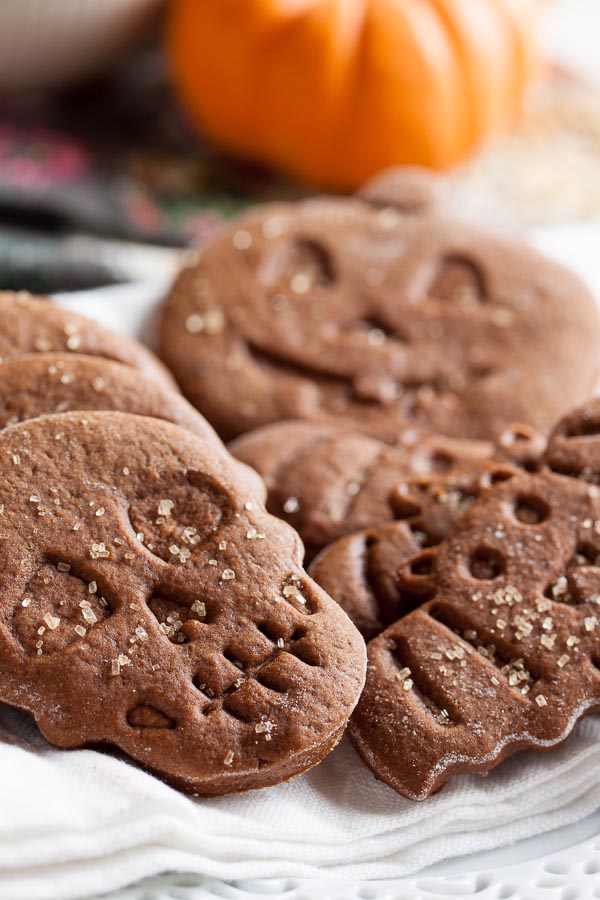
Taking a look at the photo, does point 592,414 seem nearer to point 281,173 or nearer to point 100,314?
point 100,314

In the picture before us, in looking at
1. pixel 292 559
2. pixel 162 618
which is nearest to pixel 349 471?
pixel 292 559

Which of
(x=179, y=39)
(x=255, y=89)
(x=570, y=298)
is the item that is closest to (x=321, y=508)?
(x=570, y=298)

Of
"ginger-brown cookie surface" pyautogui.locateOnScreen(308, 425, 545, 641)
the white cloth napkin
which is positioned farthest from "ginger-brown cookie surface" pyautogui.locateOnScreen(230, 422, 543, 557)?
the white cloth napkin

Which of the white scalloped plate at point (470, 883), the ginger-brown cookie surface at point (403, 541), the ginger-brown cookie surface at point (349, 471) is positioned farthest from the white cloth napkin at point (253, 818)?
the ginger-brown cookie surface at point (349, 471)

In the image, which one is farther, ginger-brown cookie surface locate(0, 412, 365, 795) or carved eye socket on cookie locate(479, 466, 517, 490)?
carved eye socket on cookie locate(479, 466, 517, 490)

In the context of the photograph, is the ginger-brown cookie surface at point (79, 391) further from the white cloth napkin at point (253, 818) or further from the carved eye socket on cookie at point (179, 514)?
the white cloth napkin at point (253, 818)

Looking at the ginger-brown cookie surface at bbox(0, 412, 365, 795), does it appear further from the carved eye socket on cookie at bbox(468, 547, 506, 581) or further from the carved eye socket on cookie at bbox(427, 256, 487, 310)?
the carved eye socket on cookie at bbox(427, 256, 487, 310)

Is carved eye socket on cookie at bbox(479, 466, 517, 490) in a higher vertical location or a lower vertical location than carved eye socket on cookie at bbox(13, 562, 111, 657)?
higher
